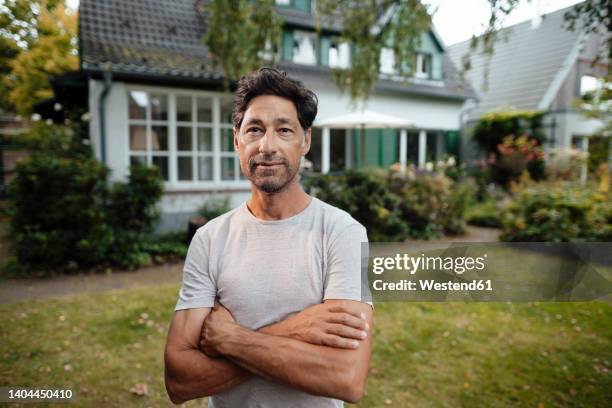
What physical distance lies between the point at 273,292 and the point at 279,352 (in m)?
0.21

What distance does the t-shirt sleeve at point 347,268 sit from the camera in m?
1.43

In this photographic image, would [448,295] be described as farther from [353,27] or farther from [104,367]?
[353,27]

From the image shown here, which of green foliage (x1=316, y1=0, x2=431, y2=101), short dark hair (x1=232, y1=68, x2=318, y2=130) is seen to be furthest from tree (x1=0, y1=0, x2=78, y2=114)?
short dark hair (x1=232, y1=68, x2=318, y2=130)

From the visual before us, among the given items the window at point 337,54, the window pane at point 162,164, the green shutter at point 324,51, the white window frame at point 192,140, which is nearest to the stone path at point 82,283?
the white window frame at point 192,140

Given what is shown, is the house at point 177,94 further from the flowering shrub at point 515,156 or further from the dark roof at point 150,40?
the flowering shrub at point 515,156

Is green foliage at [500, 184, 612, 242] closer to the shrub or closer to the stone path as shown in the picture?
the shrub

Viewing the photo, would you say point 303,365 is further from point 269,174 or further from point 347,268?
point 269,174

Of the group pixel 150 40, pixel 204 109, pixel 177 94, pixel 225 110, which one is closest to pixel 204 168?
pixel 204 109

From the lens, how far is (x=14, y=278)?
19.5 ft

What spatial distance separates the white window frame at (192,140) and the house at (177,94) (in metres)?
0.02

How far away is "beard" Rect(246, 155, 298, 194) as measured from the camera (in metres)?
1.50

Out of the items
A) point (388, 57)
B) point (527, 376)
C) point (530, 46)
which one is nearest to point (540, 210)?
point (527, 376)

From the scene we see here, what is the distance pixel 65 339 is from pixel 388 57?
1165cm

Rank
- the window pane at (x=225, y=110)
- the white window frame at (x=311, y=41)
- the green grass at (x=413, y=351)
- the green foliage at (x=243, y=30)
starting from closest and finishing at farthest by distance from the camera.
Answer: the green grass at (x=413, y=351)
the green foliage at (x=243, y=30)
the window pane at (x=225, y=110)
the white window frame at (x=311, y=41)
